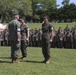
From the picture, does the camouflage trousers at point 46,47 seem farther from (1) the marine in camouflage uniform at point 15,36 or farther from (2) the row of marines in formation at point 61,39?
(2) the row of marines in formation at point 61,39

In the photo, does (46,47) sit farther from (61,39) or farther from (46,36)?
(61,39)

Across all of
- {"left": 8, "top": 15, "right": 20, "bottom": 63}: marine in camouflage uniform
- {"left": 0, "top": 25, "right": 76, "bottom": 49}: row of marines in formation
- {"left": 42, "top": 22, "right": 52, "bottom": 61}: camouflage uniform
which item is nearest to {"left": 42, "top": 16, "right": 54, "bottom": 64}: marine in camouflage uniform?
{"left": 42, "top": 22, "right": 52, "bottom": 61}: camouflage uniform

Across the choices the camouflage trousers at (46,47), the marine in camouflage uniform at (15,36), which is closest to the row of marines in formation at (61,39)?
the camouflage trousers at (46,47)

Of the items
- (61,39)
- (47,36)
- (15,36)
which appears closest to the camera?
(15,36)

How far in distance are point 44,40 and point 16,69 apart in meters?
2.39

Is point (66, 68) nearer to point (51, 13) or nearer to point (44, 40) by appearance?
point (44, 40)

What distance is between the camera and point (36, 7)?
121m

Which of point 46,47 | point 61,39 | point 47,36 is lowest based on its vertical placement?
point 46,47

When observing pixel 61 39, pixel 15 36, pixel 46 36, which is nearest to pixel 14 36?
pixel 15 36

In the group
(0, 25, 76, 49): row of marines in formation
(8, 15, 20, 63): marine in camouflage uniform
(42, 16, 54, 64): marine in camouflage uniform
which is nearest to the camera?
(8, 15, 20, 63): marine in camouflage uniform

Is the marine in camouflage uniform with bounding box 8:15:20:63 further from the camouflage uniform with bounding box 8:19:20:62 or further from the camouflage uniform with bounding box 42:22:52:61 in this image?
the camouflage uniform with bounding box 42:22:52:61

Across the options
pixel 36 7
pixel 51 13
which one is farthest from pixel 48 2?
pixel 51 13

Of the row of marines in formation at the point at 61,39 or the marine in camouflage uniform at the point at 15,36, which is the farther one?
the row of marines in formation at the point at 61,39

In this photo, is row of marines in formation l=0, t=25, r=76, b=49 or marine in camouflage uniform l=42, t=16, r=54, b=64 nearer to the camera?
marine in camouflage uniform l=42, t=16, r=54, b=64
